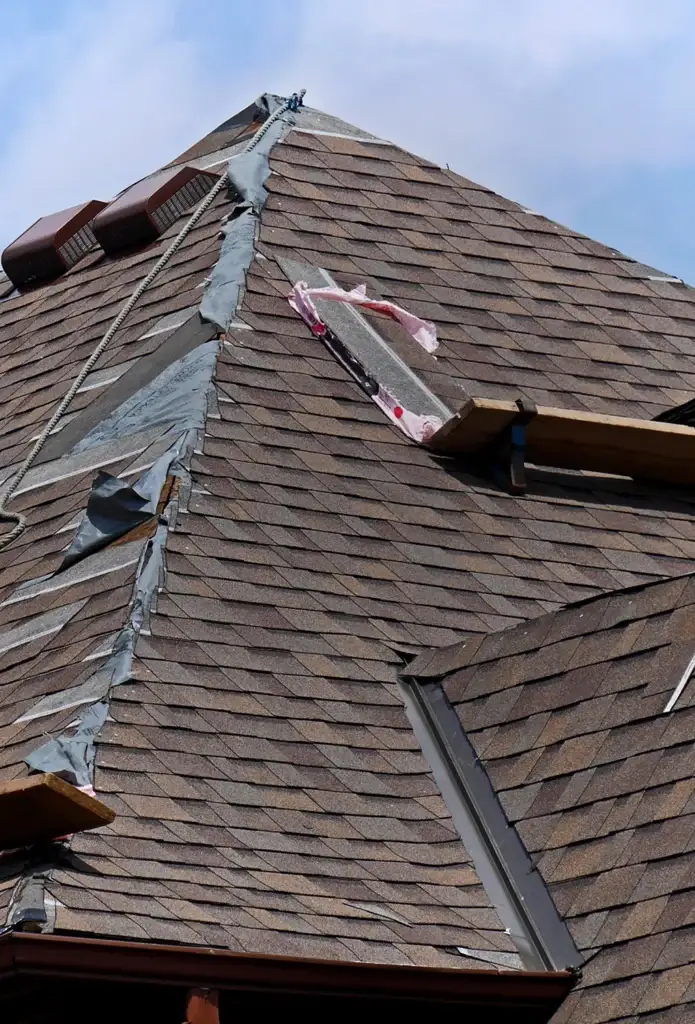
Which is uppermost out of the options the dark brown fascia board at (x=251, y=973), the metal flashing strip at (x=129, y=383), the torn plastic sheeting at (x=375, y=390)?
the metal flashing strip at (x=129, y=383)

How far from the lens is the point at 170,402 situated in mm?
9680

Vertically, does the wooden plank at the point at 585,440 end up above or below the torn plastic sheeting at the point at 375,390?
below

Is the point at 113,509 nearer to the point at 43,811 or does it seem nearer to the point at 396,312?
the point at 396,312

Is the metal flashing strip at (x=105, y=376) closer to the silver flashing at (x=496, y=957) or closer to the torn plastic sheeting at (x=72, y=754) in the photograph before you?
the torn plastic sheeting at (x=72, y=754)

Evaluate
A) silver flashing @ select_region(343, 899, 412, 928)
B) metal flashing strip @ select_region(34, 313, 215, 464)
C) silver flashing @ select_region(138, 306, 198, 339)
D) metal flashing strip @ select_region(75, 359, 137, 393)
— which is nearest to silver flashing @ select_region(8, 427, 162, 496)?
metal flashing strip @ select_region(34, 313, 215, 464)

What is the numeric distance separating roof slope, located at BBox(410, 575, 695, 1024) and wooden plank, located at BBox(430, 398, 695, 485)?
1471 mm

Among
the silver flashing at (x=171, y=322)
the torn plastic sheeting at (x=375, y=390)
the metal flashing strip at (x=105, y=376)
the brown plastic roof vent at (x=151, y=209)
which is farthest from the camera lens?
the brown plastic roof vent at (x=151, y=209)

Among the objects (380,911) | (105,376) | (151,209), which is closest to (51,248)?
(151,209)

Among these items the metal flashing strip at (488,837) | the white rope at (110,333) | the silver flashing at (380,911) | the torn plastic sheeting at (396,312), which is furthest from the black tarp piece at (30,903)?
the torn plastic sheeting at (396,312)

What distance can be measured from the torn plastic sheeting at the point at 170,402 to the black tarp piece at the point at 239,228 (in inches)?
11.6

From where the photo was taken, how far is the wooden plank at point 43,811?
614 centimetres

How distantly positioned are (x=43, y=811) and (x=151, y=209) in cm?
625

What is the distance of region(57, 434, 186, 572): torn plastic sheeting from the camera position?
8.83 metres

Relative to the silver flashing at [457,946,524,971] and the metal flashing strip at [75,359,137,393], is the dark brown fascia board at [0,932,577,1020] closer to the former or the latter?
the silver flashing at [457,946,524,971]
